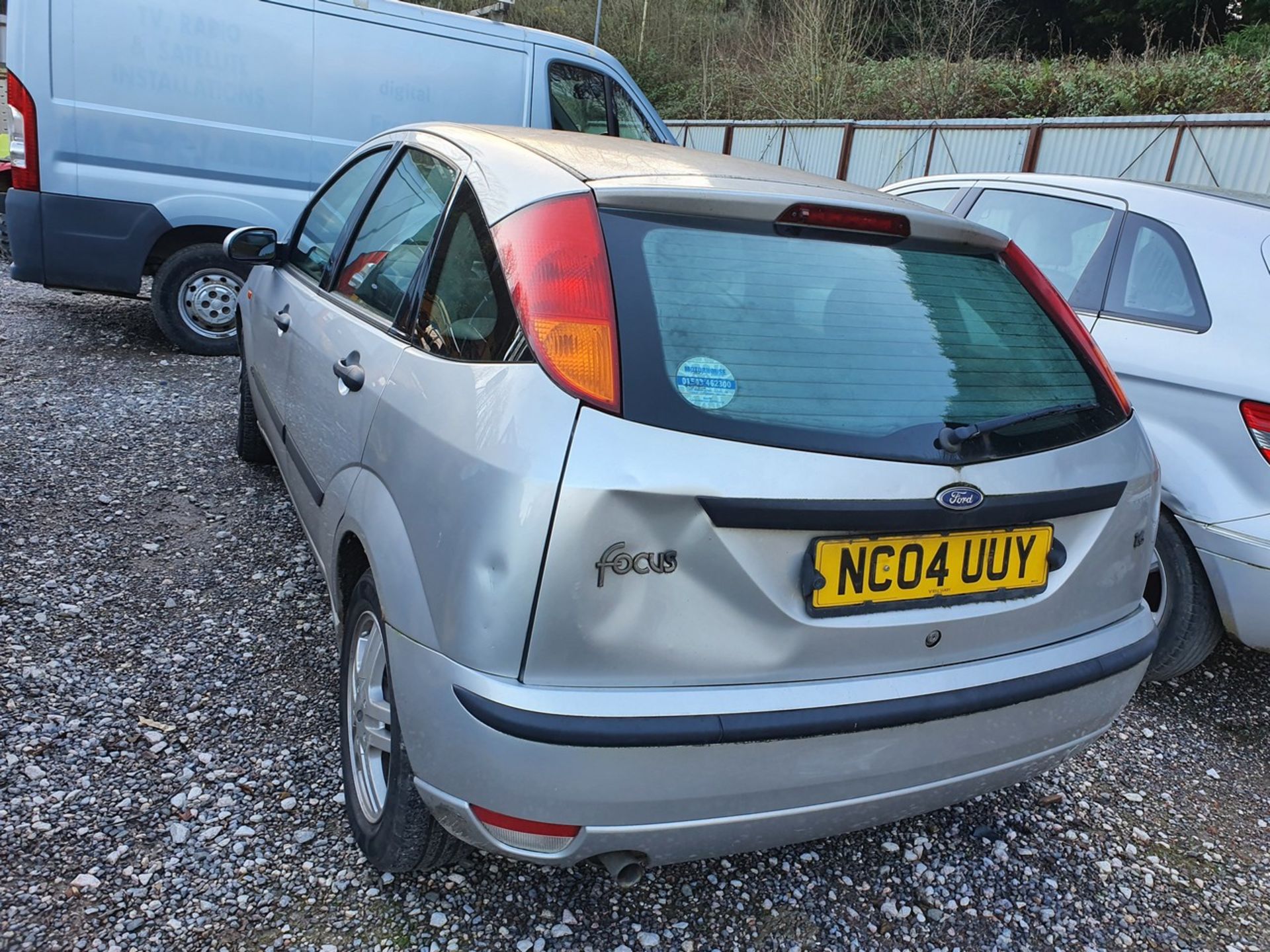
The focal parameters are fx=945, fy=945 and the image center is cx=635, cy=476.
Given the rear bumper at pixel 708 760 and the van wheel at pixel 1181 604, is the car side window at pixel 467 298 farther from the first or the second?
the van wheel at pixel 1181 604

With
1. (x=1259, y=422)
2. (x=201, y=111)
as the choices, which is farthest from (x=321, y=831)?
(x=201, y=111)

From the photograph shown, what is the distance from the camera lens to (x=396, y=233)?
2586 millimetres

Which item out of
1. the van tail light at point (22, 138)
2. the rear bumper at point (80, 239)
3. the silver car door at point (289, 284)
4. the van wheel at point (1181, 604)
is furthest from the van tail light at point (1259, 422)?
the van tail light at point (22, 138)

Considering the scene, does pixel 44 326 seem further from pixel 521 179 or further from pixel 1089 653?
pixel 1089 653

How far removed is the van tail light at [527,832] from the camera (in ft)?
5.31

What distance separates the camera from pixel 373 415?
210 centimetres

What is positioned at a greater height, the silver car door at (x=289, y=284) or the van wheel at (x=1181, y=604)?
the silver car door at (x=289, y=284)

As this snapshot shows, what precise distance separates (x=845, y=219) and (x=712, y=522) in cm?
78

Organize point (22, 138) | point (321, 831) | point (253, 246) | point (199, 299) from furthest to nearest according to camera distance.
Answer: point (199, 299), point (22, 138), point (253, 246), point (321, 831)

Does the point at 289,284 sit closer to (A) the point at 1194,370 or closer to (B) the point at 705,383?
(B) the point at 705,383

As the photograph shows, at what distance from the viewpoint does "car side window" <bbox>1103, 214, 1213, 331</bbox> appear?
10.5 ft

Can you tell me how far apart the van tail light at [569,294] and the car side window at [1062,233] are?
2.42 meters

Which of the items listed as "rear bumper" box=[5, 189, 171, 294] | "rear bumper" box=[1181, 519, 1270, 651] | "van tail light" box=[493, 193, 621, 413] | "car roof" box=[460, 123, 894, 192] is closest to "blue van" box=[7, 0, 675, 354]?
"rear bumper" box=[5, 189, 171, 294]

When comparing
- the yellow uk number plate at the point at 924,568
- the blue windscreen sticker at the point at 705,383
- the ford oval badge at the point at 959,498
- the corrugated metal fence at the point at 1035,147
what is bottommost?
the yellow uk number plate at the point at 924,568
